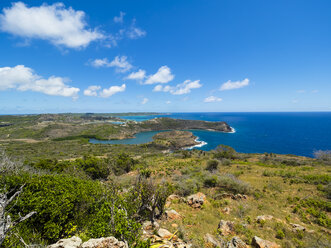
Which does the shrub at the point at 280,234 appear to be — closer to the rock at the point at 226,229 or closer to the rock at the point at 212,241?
the rock at the point at 226,229

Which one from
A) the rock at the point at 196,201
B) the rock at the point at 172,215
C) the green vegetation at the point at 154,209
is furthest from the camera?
the rock at the point at 196,201

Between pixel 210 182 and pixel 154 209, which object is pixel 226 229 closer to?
pixel 154 209

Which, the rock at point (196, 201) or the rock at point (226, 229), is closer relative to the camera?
the rock at point (226, 229)

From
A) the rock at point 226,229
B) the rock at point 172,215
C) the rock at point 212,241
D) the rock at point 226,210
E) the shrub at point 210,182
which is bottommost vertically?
the shrub at point 210,182

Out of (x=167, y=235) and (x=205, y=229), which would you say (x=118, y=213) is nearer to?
(x=167, y=235)

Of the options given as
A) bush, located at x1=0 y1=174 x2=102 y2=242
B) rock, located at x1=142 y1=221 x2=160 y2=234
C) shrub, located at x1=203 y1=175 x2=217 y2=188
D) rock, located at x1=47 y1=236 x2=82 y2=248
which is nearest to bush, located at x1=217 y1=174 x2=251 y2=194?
shrub, located at x1=203 y1=175 x2=217 y2=188

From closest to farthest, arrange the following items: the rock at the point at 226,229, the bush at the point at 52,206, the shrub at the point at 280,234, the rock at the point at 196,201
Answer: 1. the bush at the point at 52,206
2. the shrub at the point at 280,234
3. the rock at the point at 226,229
4. the rock at the point at 196,201

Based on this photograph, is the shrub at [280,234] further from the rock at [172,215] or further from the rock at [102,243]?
the rock at [102,243]

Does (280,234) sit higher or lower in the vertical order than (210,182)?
higher


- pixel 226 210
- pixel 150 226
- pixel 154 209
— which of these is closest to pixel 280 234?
pixel 226 210

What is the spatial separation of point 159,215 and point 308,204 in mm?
11260

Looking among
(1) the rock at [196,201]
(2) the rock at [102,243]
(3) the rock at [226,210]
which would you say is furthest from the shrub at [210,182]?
(2) the rock at [102,243]

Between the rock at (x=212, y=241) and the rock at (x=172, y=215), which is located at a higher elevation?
the rock at (x=212, y=241)

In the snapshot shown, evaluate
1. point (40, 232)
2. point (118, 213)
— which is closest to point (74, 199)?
point (40, 232)
